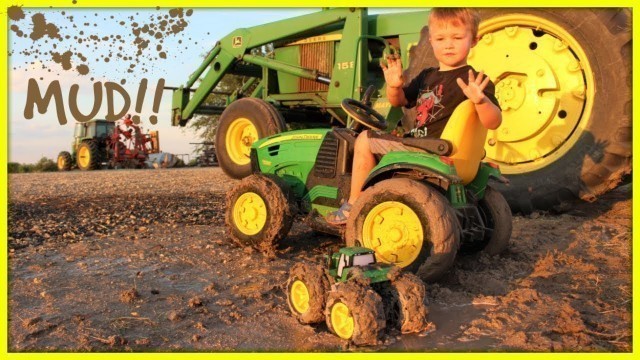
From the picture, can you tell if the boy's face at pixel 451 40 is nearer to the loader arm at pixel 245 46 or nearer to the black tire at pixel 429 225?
the black tire at pixel 429 225

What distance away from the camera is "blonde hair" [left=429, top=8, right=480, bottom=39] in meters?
3.52

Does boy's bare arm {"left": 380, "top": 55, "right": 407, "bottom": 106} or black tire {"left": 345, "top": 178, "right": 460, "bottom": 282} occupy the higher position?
boy's bare arm {"left": 380, "top": 55, "right": 407, "bottom": 106}

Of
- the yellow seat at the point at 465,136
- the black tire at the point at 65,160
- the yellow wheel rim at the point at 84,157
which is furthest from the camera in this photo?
the black tire at the point at 65,160

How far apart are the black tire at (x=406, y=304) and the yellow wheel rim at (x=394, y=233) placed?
1.95ft

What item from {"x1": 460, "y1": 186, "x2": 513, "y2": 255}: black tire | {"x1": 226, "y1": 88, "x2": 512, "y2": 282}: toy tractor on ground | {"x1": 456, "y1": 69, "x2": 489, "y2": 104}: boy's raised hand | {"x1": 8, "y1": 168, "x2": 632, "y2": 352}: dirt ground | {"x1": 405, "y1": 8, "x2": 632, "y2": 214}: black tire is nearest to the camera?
{"x1": 8, "y1": 168, "x2": 632, "y2": 352}: dirt ground

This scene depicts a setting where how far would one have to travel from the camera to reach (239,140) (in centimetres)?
841

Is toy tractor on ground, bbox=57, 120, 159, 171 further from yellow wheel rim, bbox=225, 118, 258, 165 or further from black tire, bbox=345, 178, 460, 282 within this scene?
black tire, bbox=345, 178, 460, 282

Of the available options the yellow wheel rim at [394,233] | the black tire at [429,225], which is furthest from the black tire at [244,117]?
the black tire at [429,225]

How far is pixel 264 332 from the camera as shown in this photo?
269 cm

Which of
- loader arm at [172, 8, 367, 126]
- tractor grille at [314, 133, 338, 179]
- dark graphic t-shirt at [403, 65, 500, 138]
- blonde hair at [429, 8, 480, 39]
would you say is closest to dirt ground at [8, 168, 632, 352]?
tractor grille at [314, 133, 338, 179]

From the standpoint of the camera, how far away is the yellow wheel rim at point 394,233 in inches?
130

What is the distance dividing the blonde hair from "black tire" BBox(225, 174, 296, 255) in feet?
5.37

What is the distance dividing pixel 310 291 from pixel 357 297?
13.8 inches

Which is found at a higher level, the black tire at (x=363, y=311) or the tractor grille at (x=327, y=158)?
the tractor grille at (x=327, y=158)
